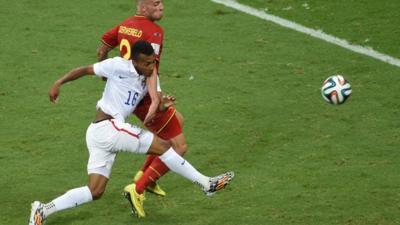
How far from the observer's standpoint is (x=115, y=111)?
996cm

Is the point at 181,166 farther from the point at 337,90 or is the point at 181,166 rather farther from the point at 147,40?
the point at 337,90

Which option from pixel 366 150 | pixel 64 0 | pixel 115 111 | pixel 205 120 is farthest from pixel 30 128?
pixel 64 0

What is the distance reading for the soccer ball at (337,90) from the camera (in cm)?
1144

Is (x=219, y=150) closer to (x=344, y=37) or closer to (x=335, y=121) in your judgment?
(x=335, y=121)

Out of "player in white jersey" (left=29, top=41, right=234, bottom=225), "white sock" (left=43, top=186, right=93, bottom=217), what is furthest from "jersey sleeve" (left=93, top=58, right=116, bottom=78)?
"white sock" (left=43, top=186, right=93, bottom=217)

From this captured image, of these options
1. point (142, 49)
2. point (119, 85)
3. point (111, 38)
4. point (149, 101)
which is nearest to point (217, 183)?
point (149, 101)

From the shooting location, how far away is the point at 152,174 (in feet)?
34.2

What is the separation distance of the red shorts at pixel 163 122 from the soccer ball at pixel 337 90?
1.84 metres

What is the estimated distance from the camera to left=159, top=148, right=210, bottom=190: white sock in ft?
32.6

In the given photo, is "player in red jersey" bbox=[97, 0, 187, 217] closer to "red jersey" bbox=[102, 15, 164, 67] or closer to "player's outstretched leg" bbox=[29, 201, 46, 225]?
"red jersey" bbox=[102, 15, 164, 67]

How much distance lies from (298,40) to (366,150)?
417 cm

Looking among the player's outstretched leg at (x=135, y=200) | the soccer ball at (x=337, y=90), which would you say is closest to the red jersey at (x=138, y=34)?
the player's outstretched leg at (x=135, y=200)

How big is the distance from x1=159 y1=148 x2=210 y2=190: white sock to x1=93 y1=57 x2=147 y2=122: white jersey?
54cm

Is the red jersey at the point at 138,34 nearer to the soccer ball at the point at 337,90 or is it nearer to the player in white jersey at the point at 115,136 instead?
the player in white jersey at the point at 115,136
